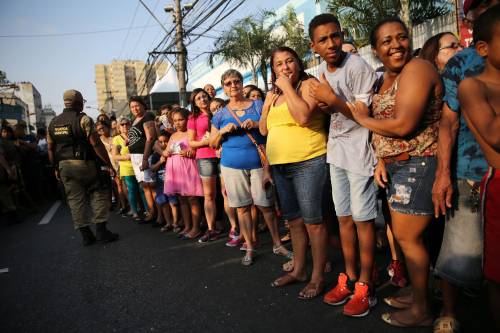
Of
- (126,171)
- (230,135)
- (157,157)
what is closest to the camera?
(230,135)

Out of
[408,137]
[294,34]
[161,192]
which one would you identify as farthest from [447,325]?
[294,34]

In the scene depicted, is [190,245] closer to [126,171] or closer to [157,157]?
[157,157]

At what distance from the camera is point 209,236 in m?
4.82

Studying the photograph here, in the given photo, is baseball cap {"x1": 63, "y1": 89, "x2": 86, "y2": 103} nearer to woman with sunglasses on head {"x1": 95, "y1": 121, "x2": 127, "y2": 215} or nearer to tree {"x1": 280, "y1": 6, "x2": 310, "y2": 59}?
woman with sunglasses on head {"x1": 95, "y1": 121, "x2": 127, "y2": 215}

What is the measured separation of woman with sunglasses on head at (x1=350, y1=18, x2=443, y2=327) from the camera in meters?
2.09

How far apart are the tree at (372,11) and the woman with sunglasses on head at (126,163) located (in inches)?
329

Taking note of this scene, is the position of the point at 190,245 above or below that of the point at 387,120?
below

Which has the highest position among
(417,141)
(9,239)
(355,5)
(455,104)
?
(355,5)

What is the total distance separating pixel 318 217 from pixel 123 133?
15.1ft

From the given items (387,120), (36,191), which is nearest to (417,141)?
(387,120)

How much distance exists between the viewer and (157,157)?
5695 mm

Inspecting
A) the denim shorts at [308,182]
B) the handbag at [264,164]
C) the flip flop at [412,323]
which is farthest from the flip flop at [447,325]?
the handbag at [264,164]

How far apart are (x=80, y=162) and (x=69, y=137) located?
14.1 inches

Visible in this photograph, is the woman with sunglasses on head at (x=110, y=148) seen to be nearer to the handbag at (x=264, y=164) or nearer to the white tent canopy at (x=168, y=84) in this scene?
the handbag at (x=264, y=164)
